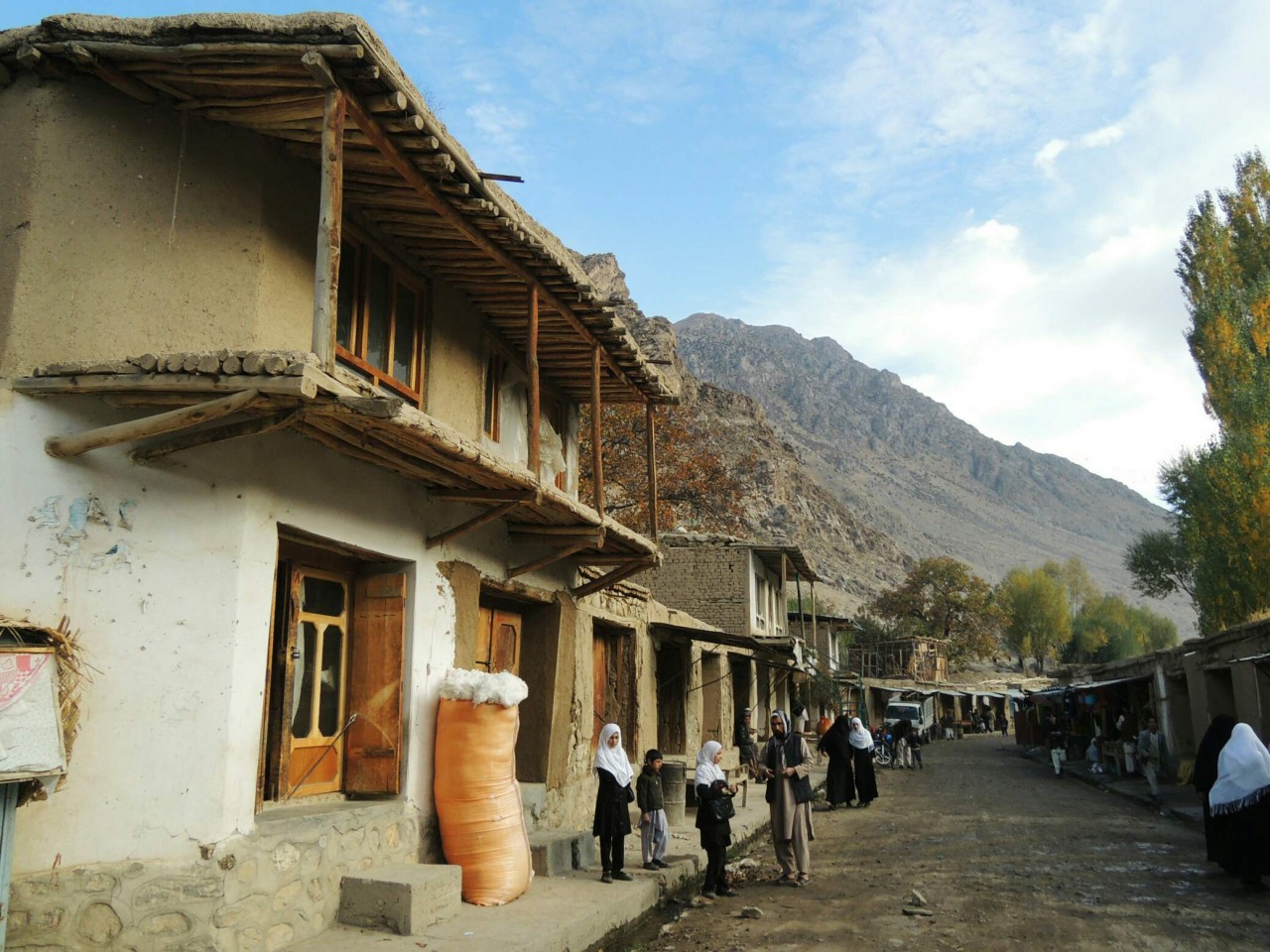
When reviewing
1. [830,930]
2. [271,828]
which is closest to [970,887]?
[830,930]

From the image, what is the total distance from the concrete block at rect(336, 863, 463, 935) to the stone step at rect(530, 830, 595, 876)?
6.44 feet

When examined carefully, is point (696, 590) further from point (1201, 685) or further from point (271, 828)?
point (271, 828)

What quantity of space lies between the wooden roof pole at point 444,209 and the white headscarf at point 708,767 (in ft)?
14.1

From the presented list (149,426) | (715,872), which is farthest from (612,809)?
(149,426)

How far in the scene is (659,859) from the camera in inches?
381

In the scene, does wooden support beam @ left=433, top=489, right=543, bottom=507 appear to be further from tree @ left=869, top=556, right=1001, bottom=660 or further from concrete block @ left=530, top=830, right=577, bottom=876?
tree @ left=869, top=556, right=1001, bottom=660

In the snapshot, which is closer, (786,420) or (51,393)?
(51,393)

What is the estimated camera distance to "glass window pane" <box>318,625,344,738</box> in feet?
25.2

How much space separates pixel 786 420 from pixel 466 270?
489ft

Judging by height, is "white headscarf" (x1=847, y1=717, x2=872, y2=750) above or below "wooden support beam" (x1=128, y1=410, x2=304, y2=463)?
below

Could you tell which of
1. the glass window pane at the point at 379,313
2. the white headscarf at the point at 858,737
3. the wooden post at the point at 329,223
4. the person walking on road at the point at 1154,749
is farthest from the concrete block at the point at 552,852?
the person walking on road at the point at 1154,749

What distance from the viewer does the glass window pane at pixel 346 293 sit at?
7.74 m

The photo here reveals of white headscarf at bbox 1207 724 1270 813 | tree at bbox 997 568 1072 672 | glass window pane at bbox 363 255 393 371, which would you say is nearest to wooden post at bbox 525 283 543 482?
glass window pane at bbox 363 255 393 371

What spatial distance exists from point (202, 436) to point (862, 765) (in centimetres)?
1502
